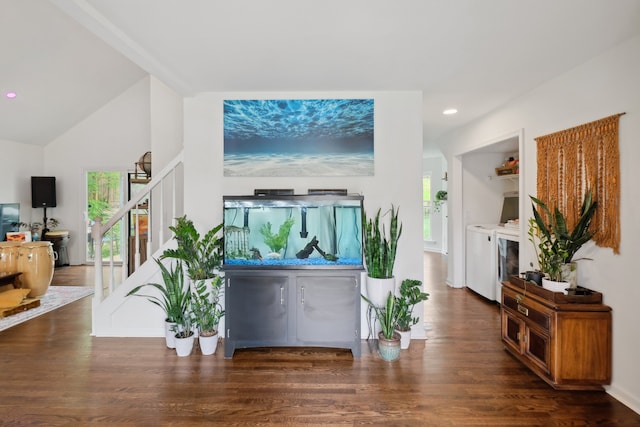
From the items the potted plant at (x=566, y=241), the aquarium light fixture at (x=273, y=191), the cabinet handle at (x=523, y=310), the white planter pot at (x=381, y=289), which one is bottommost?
the cabinet handle at (x=523, y=310)

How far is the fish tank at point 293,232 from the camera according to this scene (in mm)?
2525

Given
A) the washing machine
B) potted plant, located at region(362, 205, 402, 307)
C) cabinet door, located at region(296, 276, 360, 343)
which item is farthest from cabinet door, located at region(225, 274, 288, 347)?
the washing machine

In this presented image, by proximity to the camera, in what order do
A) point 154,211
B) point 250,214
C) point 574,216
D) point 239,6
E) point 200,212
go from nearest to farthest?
point 239,6 → point 574,216 → point 250,214 → point 200,212 → point 154,211

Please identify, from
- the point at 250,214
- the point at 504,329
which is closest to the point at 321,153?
the point at 250,214

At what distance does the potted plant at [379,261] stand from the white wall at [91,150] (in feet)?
18.2

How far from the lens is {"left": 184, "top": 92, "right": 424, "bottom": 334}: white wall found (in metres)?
2.90

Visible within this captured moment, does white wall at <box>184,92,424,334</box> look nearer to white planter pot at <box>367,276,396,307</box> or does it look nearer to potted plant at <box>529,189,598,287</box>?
white planter pot at <box>367,276,396,307</box>

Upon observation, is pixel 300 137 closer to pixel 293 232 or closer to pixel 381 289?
pixel 293 232

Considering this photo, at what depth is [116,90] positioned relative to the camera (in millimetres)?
6000

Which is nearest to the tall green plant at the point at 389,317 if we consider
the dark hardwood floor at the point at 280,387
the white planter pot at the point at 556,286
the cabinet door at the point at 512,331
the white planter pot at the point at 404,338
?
the white planter pot at the point at 404,338

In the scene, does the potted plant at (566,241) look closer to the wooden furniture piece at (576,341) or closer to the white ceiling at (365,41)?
the wooden furniture piece at (576,341)

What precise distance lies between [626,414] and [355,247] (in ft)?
6.37

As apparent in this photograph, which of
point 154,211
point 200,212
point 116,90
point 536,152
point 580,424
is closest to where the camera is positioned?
point 580,424

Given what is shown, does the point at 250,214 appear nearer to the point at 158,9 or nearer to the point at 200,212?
the point at 200,212
